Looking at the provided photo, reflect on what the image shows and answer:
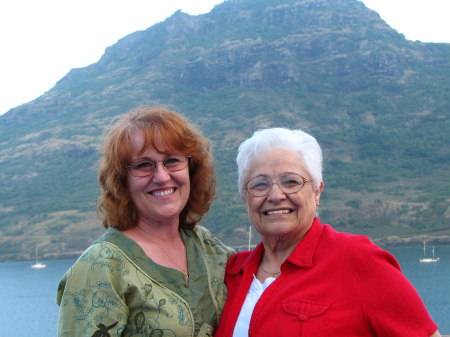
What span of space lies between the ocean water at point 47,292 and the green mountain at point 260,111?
319 cm

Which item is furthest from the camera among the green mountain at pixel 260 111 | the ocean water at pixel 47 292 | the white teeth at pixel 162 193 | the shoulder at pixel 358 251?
the green mountain at pixel 260 111

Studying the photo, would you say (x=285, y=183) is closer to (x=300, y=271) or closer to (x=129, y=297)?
(x=300, y=271)

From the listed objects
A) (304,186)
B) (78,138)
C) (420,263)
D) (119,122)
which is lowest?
(420,263)

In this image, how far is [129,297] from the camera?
2.55 metres

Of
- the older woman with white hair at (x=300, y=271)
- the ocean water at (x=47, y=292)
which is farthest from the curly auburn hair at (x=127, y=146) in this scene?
the ocean water at (x=47, y=292)

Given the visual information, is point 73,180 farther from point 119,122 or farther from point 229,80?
point 119,122

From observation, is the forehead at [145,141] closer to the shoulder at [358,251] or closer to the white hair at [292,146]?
the white hair at [292,146]

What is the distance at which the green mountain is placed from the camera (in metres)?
79.8

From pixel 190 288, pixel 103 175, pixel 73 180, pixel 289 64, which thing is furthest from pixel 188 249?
pixel 289 64

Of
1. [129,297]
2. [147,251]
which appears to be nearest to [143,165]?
[147,251]

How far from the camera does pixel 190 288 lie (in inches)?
112

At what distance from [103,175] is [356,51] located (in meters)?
130

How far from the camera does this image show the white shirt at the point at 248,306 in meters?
2.71

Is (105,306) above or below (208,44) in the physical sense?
below
